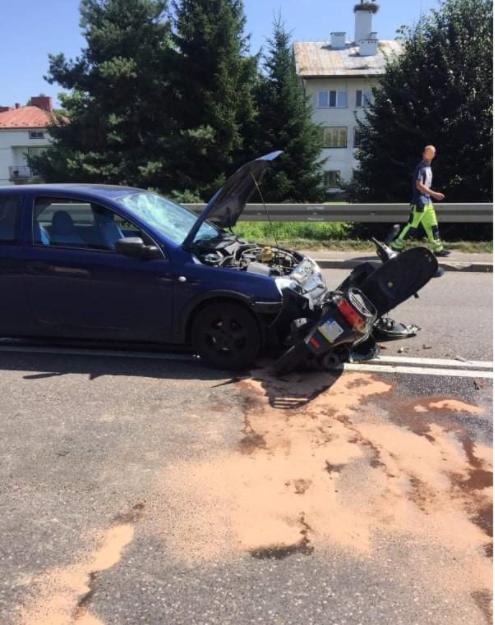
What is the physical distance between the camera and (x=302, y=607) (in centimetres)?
244

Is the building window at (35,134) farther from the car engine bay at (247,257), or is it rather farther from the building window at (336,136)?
the car engine bay at (247,257)

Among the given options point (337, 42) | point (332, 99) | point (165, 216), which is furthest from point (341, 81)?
point (165, 216)

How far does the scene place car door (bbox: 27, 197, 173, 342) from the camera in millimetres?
5090

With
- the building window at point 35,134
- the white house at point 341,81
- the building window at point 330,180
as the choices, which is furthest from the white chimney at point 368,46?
the building window at point 35,134

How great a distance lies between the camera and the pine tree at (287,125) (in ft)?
84.3

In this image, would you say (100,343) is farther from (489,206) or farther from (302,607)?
(489,206)

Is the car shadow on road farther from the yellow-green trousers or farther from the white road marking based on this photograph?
the yellow-green trousers

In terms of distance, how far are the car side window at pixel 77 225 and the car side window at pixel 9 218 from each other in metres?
0.17

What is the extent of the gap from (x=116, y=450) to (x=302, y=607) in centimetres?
168

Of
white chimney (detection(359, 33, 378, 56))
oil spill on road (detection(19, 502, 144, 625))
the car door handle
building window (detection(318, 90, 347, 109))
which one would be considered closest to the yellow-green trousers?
the car door handle

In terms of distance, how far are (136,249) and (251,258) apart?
1.10 metres

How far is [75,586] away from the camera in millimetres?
2568

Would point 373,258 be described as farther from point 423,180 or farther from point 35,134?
point 35,134

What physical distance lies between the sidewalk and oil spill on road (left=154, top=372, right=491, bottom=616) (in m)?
5.97
